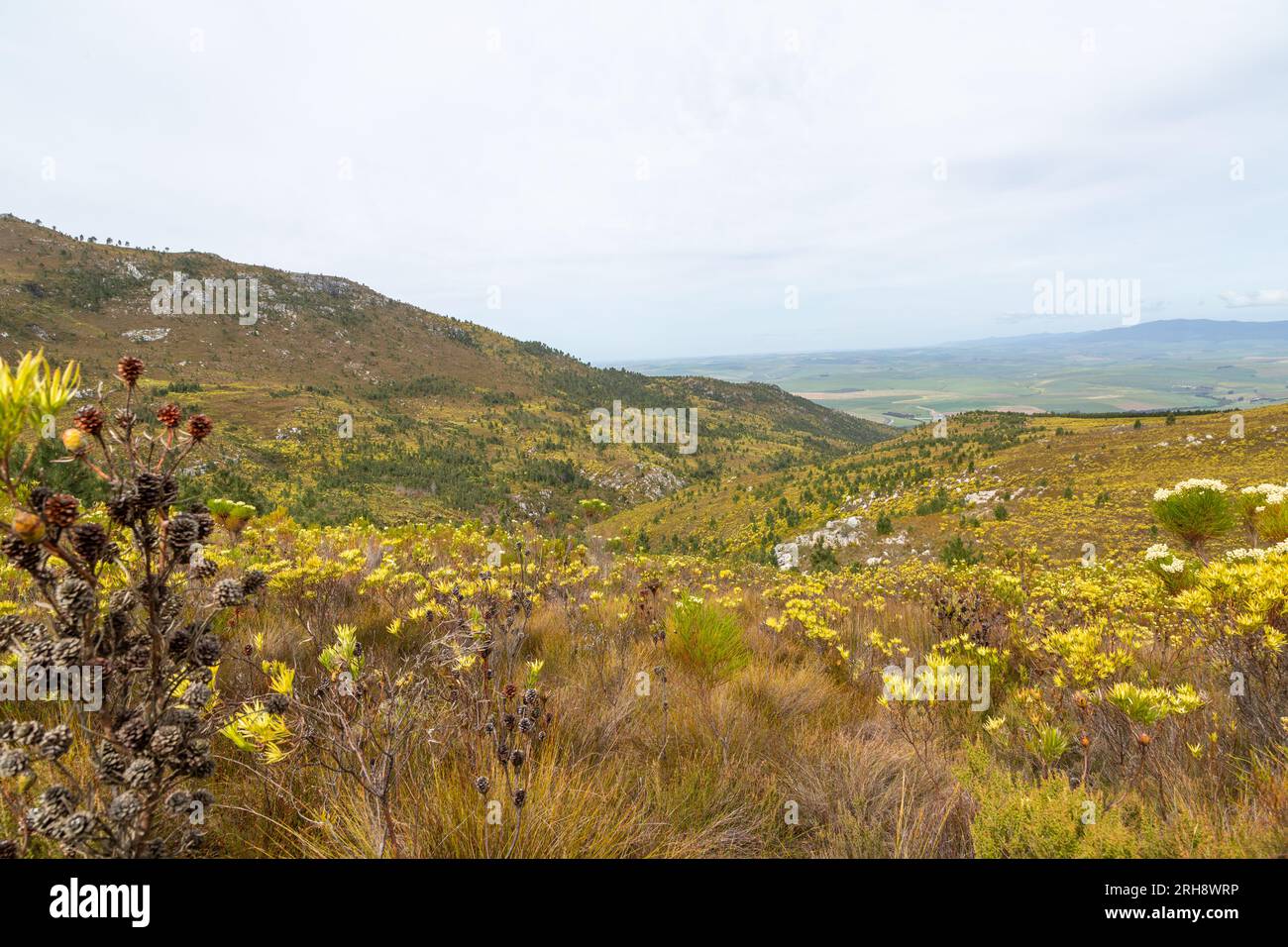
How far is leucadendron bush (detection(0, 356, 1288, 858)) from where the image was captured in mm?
1398

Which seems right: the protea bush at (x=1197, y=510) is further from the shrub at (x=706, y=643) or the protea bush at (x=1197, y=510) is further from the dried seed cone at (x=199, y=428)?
the dried seed cone at (x=199, y=428)

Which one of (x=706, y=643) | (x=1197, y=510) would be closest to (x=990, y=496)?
(x=1197, y=510)

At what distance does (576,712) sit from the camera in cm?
309

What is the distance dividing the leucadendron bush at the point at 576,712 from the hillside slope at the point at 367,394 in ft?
15.5

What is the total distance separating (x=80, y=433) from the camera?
1.41 meters

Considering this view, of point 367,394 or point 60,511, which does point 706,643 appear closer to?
point 60,511

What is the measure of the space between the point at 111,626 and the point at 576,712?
85.8 inches

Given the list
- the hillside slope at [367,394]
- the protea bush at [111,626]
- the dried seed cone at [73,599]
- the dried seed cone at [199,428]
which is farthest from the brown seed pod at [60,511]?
the hillside slope at [367,394]

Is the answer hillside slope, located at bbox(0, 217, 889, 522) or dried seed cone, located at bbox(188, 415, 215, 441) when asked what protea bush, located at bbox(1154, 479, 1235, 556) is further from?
hillside slope, located at bbox(0, 217, 889, 522)

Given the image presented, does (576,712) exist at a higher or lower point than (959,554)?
higher

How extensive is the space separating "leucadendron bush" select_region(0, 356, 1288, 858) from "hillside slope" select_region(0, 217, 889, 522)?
187 inches

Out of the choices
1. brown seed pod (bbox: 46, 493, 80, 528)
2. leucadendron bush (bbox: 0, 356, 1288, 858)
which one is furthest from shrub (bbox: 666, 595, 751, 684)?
brown seed pod (bbox: 46, 493, 80, 528)
